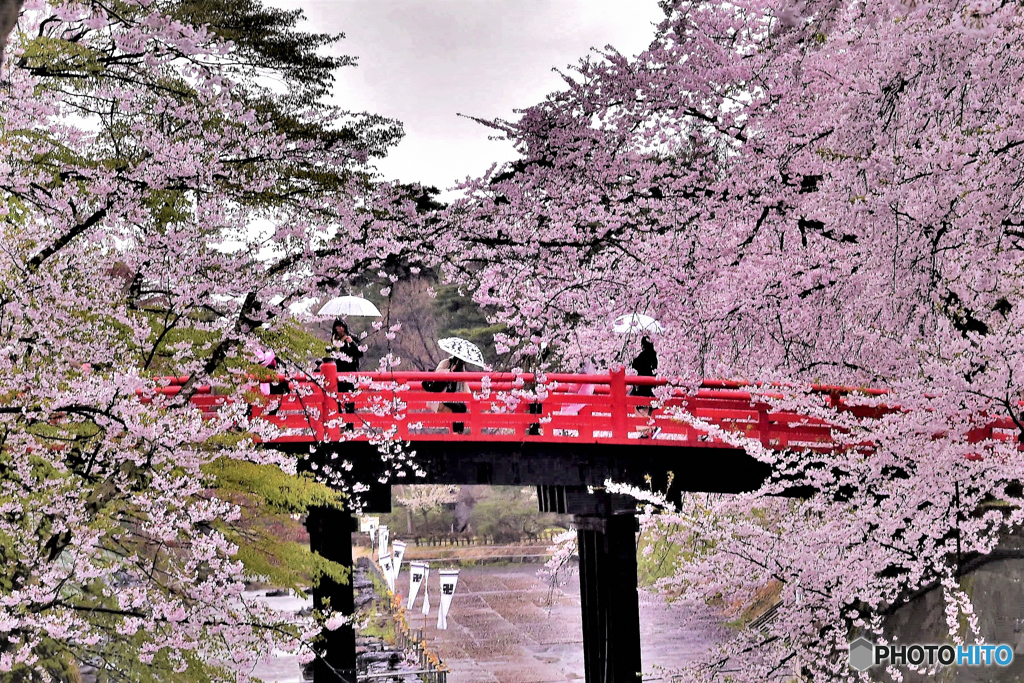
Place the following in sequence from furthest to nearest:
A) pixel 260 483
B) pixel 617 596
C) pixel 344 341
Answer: pixel 617 596, pixel 344 341, pixel 260 483

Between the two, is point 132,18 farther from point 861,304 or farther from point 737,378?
point 737,378

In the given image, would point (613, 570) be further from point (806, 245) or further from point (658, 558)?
point (658, 558)

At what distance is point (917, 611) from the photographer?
13211 mm

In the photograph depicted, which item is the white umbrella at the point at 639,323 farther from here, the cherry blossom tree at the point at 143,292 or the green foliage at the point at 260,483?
the green foliage at the point at 260,483

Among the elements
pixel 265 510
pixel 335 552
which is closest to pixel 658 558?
pixel 335 552

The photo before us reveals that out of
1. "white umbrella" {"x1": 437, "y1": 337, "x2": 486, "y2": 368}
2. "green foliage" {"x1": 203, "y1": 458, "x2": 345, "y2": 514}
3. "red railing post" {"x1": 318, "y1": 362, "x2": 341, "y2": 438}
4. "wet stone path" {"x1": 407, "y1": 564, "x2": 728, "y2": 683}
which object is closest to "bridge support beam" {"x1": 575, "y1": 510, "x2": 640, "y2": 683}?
"white umbrella" {"x1": 437, "y1": 337, "x2": 486, "y2": 368}

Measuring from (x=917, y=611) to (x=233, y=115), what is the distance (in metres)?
10.8

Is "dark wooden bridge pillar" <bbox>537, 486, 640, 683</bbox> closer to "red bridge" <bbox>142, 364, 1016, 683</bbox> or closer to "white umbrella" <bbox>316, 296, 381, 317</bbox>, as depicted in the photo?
"red bridge" <bbox>142, 364, 1016, 683</bbox>

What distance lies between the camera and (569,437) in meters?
11.1

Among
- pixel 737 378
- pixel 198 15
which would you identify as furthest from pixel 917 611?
pixel 198 15

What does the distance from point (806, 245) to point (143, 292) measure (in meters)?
4.86

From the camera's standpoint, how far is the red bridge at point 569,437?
10.5 meters

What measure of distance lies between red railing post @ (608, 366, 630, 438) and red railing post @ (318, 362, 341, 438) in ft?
9.90

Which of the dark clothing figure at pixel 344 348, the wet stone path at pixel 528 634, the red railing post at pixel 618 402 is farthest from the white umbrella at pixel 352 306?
Answer: the wet stone path at pixel 528 634
